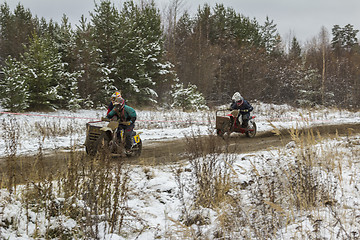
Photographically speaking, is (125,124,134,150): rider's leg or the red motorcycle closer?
(125,124,134,150): rider's leg

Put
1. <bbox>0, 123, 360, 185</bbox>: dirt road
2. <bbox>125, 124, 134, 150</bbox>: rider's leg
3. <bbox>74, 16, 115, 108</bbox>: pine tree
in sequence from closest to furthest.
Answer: <bbox>0, 123, 360, 185</bbox>: dirt road → <bbox>125, 124, 134, 150</bbox>: rider's leg → <bbox>74, 16, 115, 108</bbox>: pine tree

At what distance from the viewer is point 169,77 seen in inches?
985

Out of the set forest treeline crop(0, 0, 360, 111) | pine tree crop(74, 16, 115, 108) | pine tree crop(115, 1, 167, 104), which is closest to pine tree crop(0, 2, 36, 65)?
forest treeline crop(0, 0, 360, 111)

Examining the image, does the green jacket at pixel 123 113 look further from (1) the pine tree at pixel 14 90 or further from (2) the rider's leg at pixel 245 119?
(1) the pine tree at pixel 14 90

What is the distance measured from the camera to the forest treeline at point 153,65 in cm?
1795

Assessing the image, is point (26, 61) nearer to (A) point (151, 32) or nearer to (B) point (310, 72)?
(A) point (151, 32)

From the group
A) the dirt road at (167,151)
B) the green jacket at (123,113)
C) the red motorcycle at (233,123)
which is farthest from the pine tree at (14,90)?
the red motorcycle at (233,123)

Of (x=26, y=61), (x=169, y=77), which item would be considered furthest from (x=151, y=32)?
(x=26, y=61)

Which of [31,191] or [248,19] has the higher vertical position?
A: [248,19]

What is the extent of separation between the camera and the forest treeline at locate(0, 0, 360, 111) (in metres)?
18.0

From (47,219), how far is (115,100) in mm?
4644

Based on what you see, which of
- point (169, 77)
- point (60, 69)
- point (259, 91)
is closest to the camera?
point (60, 69)

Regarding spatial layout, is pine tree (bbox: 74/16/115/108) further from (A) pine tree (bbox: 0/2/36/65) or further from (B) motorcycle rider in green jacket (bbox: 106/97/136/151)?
(B) motorcycle rider in green jacket (bbox: 106/97/136/151)

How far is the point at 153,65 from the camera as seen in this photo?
76.8 feet
